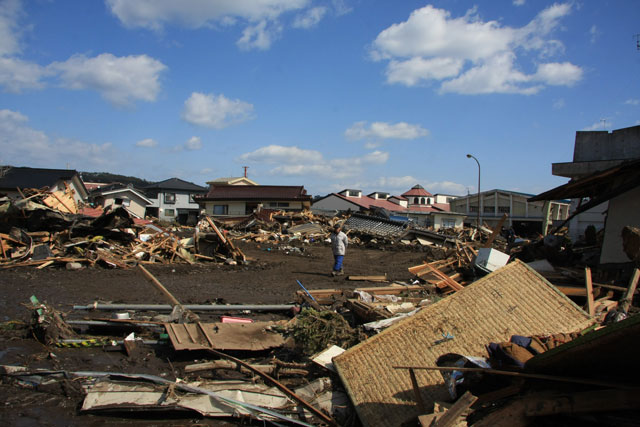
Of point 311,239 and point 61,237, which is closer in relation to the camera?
point 61,237

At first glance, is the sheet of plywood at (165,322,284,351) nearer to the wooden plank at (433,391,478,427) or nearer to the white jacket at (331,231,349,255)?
the wooden plank at (433,391,478,427)

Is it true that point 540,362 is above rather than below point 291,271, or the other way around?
above

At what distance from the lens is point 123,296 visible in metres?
9.03

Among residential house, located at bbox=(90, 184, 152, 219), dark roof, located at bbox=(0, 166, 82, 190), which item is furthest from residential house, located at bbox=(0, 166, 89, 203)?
residential house, located at bbox=(90, 184, 152, 219)

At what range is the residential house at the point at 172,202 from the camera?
5056cm

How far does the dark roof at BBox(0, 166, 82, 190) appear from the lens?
29406mm

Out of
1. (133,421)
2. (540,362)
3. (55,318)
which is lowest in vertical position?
(133,421)

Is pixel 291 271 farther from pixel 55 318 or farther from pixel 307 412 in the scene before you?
pixel 307 412

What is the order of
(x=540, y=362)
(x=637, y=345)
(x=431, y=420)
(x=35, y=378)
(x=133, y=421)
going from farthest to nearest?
1. (x=35, y=378)
2. (x=133, y=421)
3. (x=431, y=420)
4. (x=540, y=362)
5. (x=637, y=345)

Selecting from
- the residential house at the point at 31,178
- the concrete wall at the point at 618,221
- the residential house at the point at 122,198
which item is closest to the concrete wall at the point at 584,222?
the concrete wall at the point at 618,221

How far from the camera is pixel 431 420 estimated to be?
2.64 meters

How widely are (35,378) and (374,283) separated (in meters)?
8.40

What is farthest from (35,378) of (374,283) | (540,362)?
(374,283)

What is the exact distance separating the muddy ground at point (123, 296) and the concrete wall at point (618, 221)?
571 centimetres
